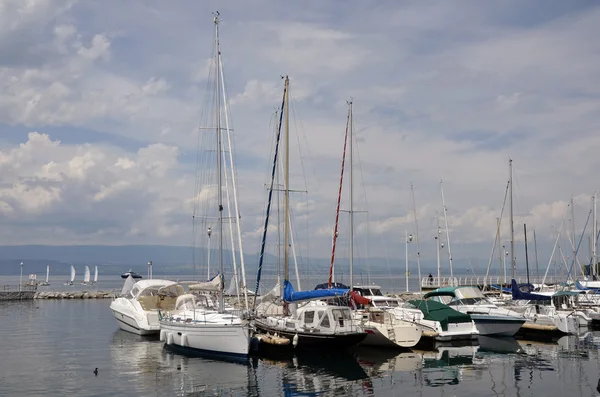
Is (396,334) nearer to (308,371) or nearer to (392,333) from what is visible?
(392,333)

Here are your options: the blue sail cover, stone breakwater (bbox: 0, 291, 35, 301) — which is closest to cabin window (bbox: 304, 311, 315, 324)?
the blue sail cover

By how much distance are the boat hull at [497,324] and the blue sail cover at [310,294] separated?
11429 millimetres

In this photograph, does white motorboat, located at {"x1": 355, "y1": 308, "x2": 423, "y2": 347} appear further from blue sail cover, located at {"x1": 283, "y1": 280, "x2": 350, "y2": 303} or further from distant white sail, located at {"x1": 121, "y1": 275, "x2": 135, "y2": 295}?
distant white sail, located at {"x1": 121, "y1": 275, "x2": 135, "y2": 295}

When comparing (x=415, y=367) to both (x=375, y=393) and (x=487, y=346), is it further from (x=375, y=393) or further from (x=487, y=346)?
(x=487, y=346)

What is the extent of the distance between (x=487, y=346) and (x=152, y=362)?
64.2 feet

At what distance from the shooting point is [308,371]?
28984 mm

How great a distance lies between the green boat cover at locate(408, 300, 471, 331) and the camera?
38062mm

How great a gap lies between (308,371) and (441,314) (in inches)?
501

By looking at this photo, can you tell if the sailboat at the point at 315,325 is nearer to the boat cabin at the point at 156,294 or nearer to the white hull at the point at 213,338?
the white hull at the point at 213,338

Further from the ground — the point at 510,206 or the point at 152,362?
the point at 510,206

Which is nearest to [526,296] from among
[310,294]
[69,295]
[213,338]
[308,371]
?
[310,294]

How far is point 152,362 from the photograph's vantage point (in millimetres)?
32312

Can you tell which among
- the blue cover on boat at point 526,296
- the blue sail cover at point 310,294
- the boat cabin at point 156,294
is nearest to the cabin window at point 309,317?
the blue sail cover at point 310,294

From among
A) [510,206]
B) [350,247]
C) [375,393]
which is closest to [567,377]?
[375,393]
